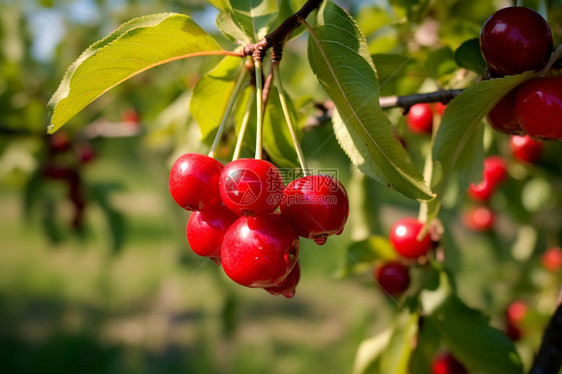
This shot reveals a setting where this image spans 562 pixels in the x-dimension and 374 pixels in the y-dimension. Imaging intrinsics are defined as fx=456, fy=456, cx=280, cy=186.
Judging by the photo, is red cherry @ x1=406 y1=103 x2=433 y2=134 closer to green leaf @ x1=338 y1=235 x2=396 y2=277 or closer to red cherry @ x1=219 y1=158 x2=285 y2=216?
green leaf @ x1=338 y1=235 x2=396 y2=277

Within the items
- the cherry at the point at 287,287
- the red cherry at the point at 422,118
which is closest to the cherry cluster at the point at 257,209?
the cherry at the point at 287,287

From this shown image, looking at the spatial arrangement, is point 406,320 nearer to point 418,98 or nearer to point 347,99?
point 418,98

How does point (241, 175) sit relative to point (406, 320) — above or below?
above

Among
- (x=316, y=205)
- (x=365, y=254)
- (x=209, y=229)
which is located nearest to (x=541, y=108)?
(x=316, y=205)

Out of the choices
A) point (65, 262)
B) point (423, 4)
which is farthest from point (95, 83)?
point (65, 262)

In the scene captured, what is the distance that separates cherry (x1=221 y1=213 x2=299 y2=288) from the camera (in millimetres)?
796

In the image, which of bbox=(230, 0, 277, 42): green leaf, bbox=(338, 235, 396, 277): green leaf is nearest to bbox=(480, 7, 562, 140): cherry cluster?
bbox=(230, 0, 277, 42): green leaf

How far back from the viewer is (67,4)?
3445mm

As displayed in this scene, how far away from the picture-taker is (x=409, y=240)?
1.45 m

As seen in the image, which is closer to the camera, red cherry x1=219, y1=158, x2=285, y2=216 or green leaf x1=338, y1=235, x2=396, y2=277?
red cherry x1=219, y1=158, x2=285, y2=216

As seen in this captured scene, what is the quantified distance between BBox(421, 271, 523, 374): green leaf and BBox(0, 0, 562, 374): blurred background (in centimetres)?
27

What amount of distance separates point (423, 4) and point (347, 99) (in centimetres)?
74

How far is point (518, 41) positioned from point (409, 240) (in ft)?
2.35

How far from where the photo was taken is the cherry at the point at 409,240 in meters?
1.45
